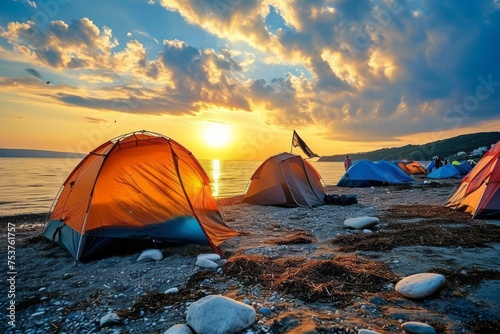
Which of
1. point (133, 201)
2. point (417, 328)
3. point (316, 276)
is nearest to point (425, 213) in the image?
point (316, 276)

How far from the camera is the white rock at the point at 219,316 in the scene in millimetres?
3418

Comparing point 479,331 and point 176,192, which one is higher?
point 176,192

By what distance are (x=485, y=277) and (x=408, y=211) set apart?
793cm

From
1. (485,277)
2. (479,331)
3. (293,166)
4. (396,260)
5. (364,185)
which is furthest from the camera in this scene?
(364,185)

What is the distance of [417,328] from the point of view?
3.27 meters

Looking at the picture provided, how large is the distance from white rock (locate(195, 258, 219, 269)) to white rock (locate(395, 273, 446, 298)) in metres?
3.39

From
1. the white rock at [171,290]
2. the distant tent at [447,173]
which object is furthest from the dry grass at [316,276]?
the distant tent at [447,173]

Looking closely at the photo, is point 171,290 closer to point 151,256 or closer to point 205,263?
point 205,263

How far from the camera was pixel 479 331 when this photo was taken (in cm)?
324

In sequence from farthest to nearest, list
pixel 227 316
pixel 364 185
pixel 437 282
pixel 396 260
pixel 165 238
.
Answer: pixel 364 185 < pixel 165 238 < pixel 396 260 < pixel 437 282 < pixel 227 316

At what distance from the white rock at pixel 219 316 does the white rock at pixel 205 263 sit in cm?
207

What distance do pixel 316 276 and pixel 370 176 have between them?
21064 mm

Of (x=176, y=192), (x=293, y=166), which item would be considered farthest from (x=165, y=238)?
(x=293, y=166)

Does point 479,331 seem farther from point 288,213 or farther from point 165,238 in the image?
point 288,213
